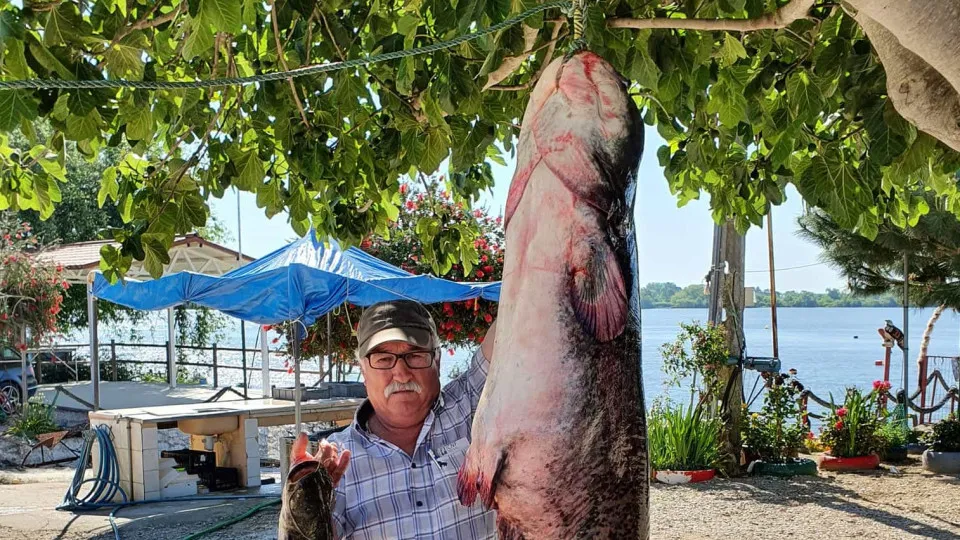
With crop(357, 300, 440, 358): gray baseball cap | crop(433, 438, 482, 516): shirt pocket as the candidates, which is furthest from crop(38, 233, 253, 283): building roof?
crop(433, 438, 482, 516): shirt pocket

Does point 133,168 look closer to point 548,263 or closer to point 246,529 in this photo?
point 548,263

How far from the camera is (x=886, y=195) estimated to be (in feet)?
15.8

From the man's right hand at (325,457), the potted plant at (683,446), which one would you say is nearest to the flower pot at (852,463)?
the potted plant at (683,446)

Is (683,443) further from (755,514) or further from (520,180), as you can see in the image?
(520,180)

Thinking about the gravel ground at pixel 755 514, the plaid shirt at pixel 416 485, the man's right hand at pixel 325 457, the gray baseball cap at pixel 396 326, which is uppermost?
the gray baseball cap at pixel 396 326

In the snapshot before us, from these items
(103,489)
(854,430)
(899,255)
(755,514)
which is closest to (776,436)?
(854,430)

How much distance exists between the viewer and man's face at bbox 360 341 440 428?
2.64 m

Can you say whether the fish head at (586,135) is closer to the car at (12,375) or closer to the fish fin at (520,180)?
the fish fin at (520,180)

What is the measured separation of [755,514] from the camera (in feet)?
29.4

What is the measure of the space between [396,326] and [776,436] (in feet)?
31.2

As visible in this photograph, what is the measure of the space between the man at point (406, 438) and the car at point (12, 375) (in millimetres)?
15100

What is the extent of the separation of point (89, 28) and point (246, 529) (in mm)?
6811

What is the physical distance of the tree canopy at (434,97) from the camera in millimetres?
2316

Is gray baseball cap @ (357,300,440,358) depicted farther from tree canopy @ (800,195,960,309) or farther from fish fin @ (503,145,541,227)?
tree canopy @ (800,195,960,309)
